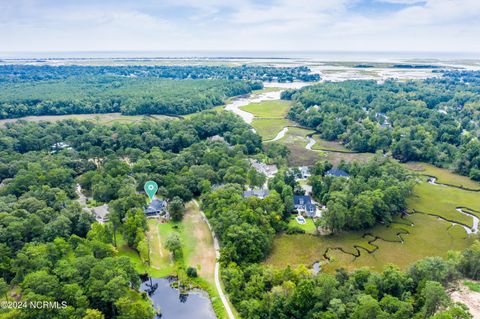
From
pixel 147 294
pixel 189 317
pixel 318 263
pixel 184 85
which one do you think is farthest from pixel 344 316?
pixel 184 85

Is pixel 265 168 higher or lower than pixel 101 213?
higher

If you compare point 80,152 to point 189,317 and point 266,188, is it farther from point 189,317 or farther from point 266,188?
point 189,317

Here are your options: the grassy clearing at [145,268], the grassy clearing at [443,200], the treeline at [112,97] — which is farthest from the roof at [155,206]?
the treeline at [112,97]

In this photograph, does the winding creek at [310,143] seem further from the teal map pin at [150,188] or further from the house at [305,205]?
the teal map pin at [150,188]

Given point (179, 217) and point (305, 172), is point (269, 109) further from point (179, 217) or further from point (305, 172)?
point (179, 217)

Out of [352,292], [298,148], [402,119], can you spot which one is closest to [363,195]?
[352,292]

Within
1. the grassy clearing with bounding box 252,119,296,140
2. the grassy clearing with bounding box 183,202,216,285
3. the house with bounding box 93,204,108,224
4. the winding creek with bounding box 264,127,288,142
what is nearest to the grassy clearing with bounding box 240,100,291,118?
the grassy clearing with bounding box 252,119,296,140
